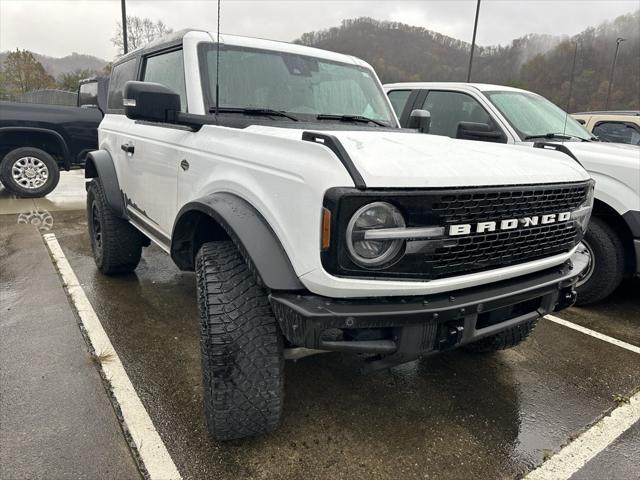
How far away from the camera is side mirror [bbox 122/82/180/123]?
2.54 m

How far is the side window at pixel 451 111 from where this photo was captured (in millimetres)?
5125

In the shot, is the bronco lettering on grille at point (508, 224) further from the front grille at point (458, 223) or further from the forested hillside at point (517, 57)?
the forested hillside at point (517, 57)

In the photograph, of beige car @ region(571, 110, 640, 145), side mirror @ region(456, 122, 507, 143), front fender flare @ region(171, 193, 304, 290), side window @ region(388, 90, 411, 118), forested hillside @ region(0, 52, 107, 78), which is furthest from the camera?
forested hillside @ region(0, 52, 107, 78)

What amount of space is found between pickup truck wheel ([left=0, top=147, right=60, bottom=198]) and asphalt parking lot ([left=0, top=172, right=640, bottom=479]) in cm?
486

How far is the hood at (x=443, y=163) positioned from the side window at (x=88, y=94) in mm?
7744

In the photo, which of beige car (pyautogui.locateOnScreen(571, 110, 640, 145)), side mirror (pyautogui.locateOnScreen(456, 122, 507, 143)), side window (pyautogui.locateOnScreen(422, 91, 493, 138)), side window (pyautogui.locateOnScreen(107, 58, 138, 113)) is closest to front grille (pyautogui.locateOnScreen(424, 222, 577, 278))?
side mirror (pyautogui.locateOnScreen(456, 122, 507, 143))

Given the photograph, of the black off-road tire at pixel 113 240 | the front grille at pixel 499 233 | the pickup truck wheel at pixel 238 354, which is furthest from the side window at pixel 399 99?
the pickup truck wheel at pixel 238 354

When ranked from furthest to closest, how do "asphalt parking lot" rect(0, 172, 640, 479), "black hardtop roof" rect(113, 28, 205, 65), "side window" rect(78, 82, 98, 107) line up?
1. "side window" rect(78, 82, 98, 107)
2. "black hardtop roof" rect(113, 28, 205, 65)
3. "asphalt parking lot" rect(0, 172, 640, 479)

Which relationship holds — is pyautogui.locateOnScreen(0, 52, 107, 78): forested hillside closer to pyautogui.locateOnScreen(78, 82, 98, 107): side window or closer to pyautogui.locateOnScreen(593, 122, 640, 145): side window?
pyautogui.locateOnScreen(78, 82, 98, 107): side window

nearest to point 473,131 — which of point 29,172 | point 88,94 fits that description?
point 29,172

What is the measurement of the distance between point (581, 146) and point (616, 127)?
378 cm

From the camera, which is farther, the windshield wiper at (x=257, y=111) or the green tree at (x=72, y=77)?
the green tree at (x=72, y=77)

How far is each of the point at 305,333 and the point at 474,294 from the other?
75 centimetres

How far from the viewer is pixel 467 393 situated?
288 cm
